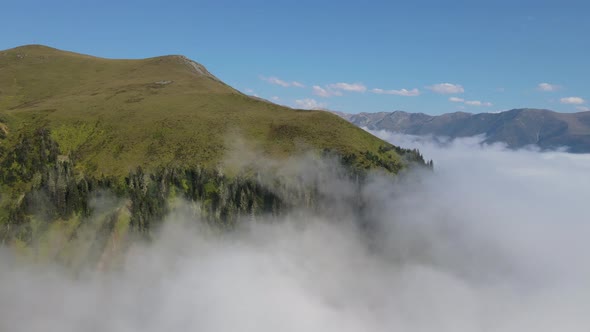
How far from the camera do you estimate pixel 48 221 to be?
199500mm

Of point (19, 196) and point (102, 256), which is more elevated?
point (19, 196)

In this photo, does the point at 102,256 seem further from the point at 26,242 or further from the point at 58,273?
the point at 26,242

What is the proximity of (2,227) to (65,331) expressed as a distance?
64.8 metres

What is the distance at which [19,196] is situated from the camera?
654 feet

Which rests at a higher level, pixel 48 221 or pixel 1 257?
pixel 48 221

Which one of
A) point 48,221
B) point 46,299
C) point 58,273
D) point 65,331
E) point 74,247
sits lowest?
point 65,331

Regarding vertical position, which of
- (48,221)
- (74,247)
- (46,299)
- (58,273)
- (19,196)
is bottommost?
(46,299)

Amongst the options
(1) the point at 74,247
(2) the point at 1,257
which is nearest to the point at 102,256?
(1) the point at 74,247

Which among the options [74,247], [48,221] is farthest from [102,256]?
[48,221]

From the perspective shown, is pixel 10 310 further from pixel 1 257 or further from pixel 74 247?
pixel 74 247

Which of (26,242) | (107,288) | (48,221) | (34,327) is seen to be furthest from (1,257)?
(107,288)

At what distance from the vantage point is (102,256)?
19725cm

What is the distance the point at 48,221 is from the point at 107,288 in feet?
163

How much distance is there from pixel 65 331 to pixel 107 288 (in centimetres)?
3005
